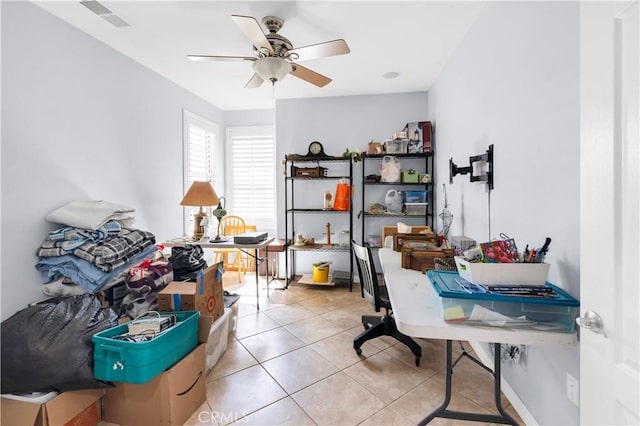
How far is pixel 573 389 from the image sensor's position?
122 centimetres

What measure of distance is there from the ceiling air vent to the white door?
269 cm

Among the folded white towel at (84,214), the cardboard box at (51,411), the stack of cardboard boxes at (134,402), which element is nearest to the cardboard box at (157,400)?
the stack of cardboard boxes at (134,402)

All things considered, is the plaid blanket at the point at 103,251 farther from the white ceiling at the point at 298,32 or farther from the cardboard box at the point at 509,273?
the cardboard box at the point at 509,273

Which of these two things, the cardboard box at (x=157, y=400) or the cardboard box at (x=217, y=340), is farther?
the cardboard box at (x=217, y=340)

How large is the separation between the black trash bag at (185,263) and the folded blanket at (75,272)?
58cm

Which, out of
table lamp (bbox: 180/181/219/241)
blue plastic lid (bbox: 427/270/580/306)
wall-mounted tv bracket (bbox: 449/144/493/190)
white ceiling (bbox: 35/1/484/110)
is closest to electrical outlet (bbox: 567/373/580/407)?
blue plastic lid (bbox: 427/270/580/306)

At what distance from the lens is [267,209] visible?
460cm

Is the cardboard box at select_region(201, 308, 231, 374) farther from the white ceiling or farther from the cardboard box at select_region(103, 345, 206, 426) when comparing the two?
the white ceiling

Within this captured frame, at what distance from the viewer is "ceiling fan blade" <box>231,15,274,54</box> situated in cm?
167

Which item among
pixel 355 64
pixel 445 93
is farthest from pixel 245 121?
pixel 445 93

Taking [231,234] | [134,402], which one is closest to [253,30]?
[134,402]

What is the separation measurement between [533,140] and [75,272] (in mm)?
2895

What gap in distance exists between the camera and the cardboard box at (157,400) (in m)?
1.51

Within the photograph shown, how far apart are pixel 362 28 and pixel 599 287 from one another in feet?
7.55
